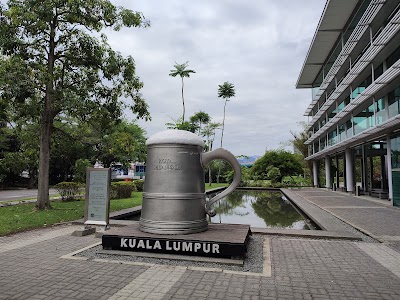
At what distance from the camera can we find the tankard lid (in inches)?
256

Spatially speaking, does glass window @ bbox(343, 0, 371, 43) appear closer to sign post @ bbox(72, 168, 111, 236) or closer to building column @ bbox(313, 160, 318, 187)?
building column @ bbox(313, 160, 318, 187)

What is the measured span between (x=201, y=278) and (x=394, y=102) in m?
15.7

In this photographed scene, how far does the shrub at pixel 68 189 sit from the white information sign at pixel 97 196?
31.0 ft

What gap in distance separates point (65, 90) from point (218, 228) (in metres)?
8.96

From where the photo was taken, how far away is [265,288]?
436 centimetres

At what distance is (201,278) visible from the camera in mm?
4758

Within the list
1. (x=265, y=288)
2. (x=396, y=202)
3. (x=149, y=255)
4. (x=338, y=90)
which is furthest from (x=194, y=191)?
(x=338, y=90)

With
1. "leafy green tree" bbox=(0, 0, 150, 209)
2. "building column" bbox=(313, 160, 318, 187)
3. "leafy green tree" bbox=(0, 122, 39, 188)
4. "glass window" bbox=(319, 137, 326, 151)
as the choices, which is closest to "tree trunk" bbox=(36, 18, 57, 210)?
"leafy green tree" bbox=(0, 0, 150, 209)

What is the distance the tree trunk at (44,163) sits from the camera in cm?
1226

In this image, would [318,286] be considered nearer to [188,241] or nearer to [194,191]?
A: [188,241]

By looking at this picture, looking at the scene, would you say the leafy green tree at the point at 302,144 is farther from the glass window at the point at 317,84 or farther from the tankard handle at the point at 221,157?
the tankard handle at the point at 221,157

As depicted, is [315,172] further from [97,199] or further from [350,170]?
→ [97,199]

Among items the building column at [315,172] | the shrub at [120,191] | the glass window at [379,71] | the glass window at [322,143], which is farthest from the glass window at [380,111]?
the building column at [315,172]

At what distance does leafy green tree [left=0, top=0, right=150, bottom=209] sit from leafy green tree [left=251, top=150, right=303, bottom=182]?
30.1 meters
